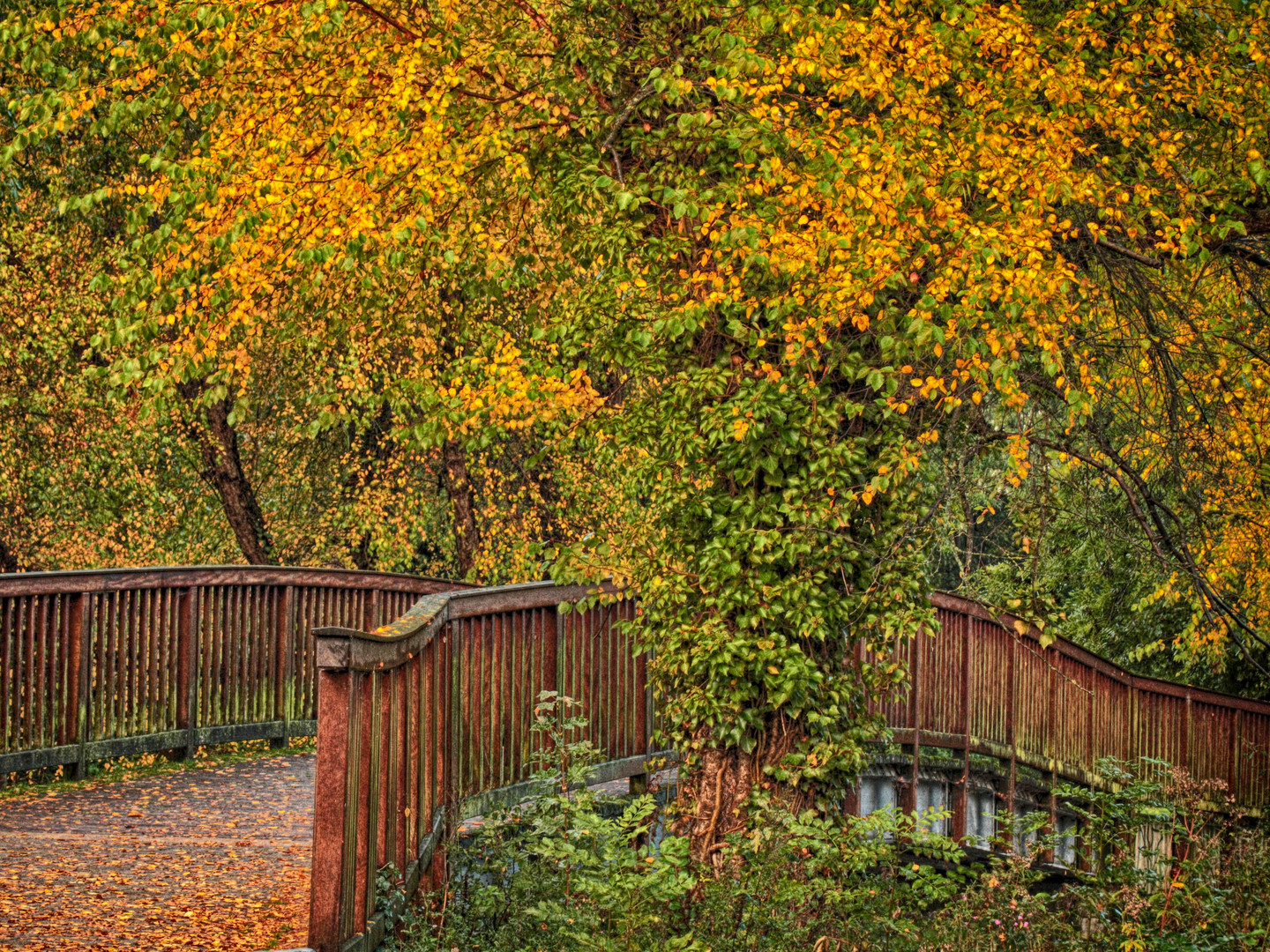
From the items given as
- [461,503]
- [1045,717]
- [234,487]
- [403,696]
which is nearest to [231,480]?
[234,487]

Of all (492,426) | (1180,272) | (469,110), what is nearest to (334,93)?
(469,110)

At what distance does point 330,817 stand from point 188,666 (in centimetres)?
513

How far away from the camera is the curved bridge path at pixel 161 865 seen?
5043mm

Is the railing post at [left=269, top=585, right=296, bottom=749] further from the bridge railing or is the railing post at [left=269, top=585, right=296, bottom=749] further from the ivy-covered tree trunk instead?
the ivy-covered tree trunk

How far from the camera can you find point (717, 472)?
25.0ft

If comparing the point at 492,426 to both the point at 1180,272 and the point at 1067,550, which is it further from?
the point at 1067,550

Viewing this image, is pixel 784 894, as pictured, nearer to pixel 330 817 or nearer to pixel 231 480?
pixel 330 817

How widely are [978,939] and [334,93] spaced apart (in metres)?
5.58

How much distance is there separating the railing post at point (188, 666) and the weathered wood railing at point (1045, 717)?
4.53 meters

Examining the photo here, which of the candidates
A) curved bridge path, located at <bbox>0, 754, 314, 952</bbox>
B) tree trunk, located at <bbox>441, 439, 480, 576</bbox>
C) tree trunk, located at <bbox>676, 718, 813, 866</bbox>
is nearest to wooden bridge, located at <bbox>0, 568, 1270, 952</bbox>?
curved bridge path, located at <bbox>0, 754, 314, 952</bbox>

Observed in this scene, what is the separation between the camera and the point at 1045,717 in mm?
12000

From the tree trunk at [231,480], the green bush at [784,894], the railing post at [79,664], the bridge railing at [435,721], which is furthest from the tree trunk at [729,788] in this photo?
the tree trunk at [231,480]

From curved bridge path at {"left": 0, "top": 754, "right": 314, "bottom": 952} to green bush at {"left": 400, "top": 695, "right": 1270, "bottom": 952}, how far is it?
72 centimetres

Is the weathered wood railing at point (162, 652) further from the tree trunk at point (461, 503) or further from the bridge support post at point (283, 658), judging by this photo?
the tree trunk at point (461, 503)
